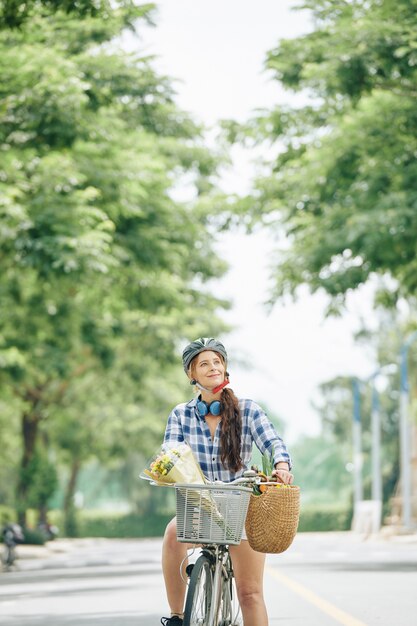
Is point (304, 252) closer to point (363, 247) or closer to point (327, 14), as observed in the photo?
point (363, 247)

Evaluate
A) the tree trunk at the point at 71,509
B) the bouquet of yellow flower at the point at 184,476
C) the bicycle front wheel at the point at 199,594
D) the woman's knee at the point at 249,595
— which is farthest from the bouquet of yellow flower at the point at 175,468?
the tree trunk at the point at 71,509

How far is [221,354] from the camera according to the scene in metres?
7.13

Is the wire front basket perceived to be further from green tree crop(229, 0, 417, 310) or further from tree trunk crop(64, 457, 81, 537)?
tree trunk crop(64, 457, 81, 537)

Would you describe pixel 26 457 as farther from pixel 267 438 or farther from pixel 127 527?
pixel 267 438

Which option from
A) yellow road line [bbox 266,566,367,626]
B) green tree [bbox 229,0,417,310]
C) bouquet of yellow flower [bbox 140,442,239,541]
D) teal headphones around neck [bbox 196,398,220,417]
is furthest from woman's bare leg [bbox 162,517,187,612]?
green tree [bbox 229,0,417,310]

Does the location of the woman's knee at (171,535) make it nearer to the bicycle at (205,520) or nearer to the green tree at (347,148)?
the bicycle at (205,520)

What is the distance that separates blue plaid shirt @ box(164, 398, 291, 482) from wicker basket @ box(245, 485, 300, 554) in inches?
15.1

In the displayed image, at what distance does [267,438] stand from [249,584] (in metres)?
0.70

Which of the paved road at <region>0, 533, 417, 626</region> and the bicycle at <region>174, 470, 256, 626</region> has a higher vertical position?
the bicycle at <region>174, 470, 256, 626</region>

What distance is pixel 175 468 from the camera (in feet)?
21.6

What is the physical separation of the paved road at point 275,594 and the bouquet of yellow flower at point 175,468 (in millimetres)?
4393

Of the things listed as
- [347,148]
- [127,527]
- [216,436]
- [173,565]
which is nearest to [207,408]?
[216,436]

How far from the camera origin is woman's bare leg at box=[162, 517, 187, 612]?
696 centimetres

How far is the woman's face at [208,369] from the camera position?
7039 millimetres
